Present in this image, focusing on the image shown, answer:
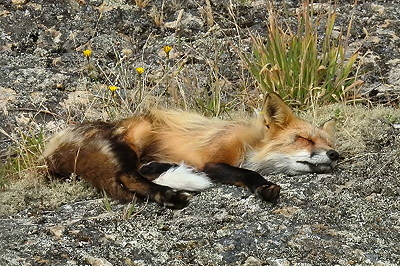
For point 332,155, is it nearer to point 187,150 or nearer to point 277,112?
point 277,112

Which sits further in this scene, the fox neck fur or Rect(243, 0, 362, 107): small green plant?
Rect(243, 0, 362, 107): small green plant

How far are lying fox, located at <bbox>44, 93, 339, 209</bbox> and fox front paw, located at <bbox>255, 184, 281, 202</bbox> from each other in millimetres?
247

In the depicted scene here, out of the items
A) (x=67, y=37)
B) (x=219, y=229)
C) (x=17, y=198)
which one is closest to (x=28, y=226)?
(x=17, y=198)

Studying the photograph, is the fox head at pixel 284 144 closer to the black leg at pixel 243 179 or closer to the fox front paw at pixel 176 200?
the black leg at pixel 243 179

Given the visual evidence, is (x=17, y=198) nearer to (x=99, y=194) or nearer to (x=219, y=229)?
(x=99, y=194)

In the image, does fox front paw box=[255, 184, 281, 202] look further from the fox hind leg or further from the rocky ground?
the fox hind leg

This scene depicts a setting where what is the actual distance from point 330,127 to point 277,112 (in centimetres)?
51

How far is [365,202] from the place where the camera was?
13.1 ft

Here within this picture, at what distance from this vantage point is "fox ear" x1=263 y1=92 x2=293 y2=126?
15.4 feet

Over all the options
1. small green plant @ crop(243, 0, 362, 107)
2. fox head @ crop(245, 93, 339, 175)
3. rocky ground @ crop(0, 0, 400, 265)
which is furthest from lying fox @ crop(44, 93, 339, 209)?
small green plant @ crop(243, 0, 362, 107)

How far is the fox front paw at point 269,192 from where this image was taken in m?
A: 3.98

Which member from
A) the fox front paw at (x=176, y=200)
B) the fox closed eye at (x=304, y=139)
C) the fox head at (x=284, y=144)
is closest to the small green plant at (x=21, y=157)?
the fox front paw at (x=176, y=200)

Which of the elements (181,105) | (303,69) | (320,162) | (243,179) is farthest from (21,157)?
(303,69)

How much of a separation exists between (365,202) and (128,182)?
4.87 feet
